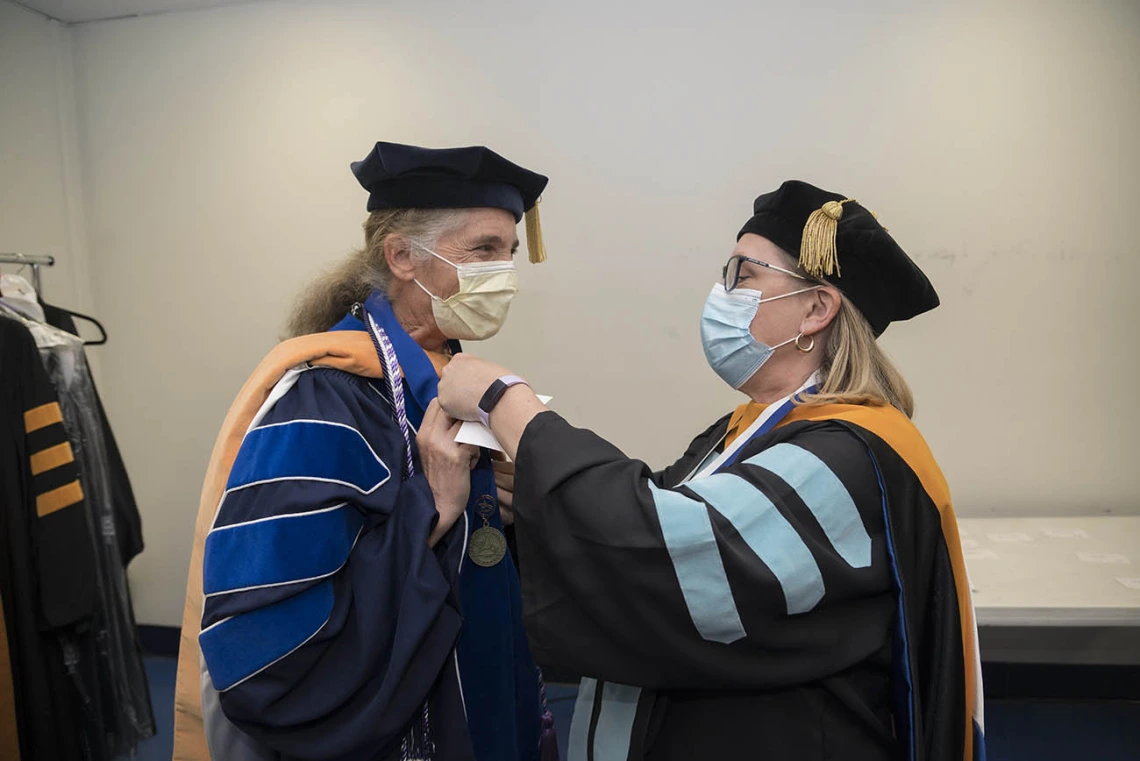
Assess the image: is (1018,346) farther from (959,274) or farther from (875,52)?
(875,52)

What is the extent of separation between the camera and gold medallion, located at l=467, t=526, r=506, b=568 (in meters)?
1.38

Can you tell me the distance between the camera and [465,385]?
1271mm

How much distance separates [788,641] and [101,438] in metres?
2.50

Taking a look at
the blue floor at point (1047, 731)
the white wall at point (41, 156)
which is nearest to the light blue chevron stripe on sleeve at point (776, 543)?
the blue floor at point (1047, 731)

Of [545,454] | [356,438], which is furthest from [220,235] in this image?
[545,454]

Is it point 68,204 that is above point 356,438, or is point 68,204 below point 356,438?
above

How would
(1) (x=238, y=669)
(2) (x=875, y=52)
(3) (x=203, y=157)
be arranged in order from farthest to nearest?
(3) (x=203, y=157) < (2) (x=875, y=52) < (1) (x=238, y=669)

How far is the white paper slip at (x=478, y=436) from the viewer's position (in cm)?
125

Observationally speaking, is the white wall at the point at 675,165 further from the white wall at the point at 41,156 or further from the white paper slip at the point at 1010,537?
the white paper slip at the point at 1010,537

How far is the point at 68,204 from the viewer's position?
134 inches

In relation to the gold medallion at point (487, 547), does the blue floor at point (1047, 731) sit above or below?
below

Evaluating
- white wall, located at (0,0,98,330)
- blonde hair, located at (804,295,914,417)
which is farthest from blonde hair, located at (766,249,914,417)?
white wall, located at (0,0,98,330)

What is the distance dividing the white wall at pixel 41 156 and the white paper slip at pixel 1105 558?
4.47m

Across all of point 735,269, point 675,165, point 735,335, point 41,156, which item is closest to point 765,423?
point 735,335
